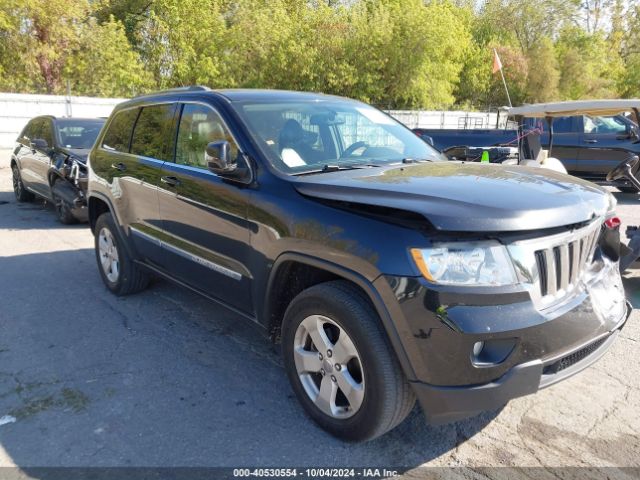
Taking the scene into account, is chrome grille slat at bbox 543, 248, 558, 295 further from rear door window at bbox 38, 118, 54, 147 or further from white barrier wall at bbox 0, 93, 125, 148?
white barrier wall at bbox 0, 93, 125, 148

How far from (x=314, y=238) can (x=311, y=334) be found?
522 mm

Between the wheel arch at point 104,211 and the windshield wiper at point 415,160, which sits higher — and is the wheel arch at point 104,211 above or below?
below

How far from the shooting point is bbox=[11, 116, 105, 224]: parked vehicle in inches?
313

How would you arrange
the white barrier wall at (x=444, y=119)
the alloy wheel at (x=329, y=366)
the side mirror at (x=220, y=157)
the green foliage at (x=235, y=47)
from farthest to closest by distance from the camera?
the white barrier wall at (x=444, y=119), the green foliage at (x=235, y=47), the side mirror at (x=220, y=157), the alloy wheel at (x=329, y=366)

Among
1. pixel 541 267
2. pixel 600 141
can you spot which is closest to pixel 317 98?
pixel 541 267

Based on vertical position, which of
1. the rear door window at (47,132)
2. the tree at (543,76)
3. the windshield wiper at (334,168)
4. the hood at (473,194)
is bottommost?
the hood at (473,194)

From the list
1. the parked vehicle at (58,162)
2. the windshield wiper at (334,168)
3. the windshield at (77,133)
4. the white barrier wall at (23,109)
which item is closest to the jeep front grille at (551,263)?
the windshield wiper at (334,168)

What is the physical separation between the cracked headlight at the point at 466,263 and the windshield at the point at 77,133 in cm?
772

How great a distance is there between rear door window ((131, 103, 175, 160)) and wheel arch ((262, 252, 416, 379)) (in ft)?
5.19

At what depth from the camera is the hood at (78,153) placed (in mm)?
8031

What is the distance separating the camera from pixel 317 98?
4.19m

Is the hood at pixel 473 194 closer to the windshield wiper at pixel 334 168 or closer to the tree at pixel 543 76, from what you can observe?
the windshield wiper at pixel 334 168

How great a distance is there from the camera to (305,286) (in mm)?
3150

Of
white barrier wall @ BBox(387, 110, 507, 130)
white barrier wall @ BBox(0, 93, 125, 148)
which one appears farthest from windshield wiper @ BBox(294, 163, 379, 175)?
white barrier wall @ BBox(387, 110, 507, 130)
